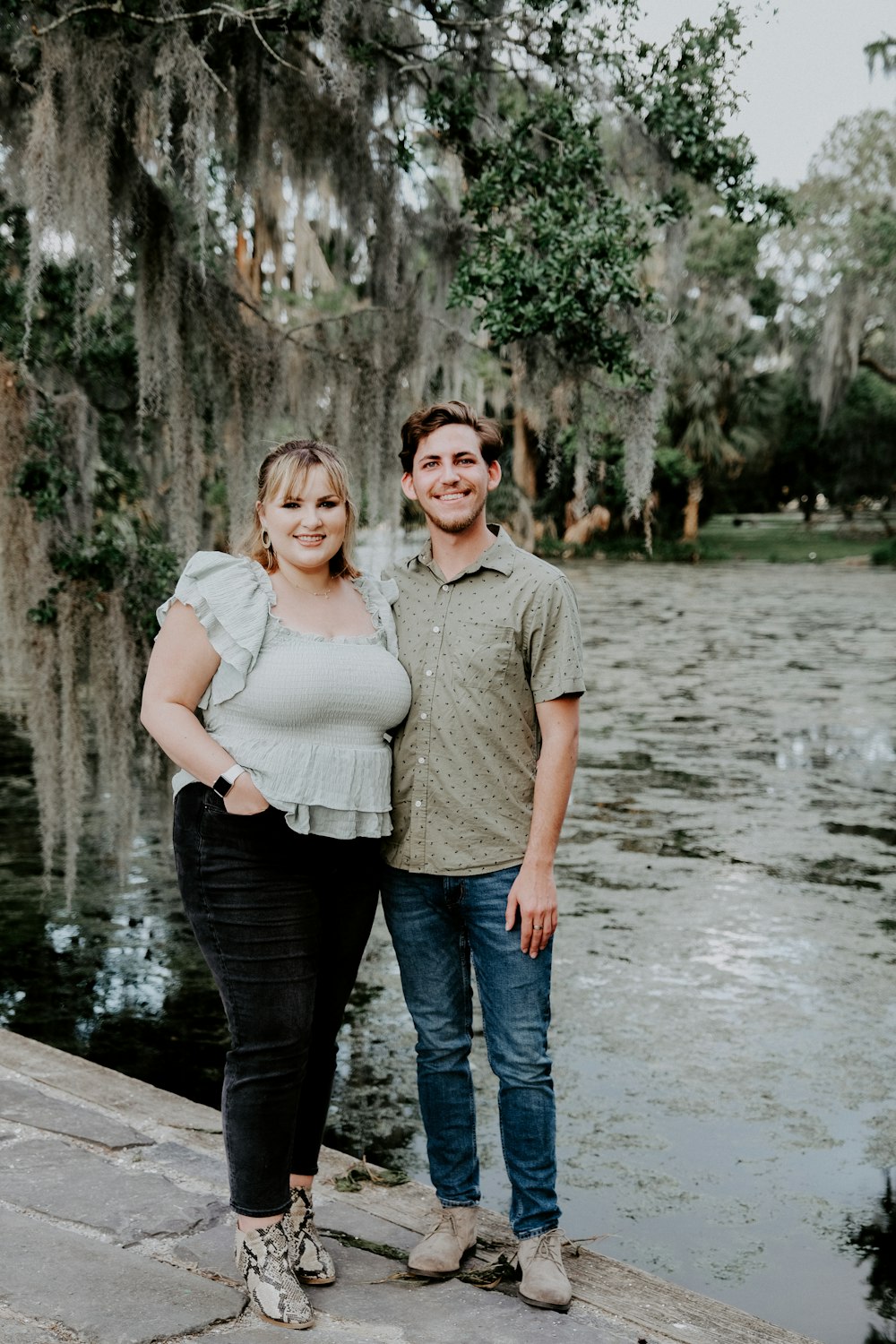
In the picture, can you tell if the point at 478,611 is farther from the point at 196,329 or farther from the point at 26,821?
the point at 26,821

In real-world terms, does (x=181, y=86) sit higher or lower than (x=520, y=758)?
higher

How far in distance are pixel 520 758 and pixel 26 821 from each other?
6153mm

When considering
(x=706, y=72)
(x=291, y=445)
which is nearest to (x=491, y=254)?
(x=706, y=72)

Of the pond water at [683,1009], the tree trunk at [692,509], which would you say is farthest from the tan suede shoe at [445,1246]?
the tree trunk at [692,509]

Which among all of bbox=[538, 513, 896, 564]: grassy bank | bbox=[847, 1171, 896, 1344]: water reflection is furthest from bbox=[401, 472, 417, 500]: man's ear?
bbox=[538, 513, 896, 564]: grassy bank

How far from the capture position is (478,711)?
2.63 m

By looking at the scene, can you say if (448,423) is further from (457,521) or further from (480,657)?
(480,657)

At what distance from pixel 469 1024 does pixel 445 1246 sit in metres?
0.42

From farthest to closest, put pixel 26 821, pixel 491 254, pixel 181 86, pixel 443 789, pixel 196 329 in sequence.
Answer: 1. pixel 26 821
2. pixel 196 329
3. pixel 181 86
4. pixel 491 254
5. pixel 443 789

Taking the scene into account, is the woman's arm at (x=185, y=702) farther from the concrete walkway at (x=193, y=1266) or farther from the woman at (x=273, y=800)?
the concrete walkway at (x=193, y=1266)

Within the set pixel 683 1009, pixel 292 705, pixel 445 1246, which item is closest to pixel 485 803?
pixel 292 705

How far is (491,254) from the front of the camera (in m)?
5.36

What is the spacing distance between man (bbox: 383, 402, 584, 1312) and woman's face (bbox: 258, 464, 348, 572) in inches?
8.2

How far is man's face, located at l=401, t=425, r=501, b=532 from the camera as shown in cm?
262
